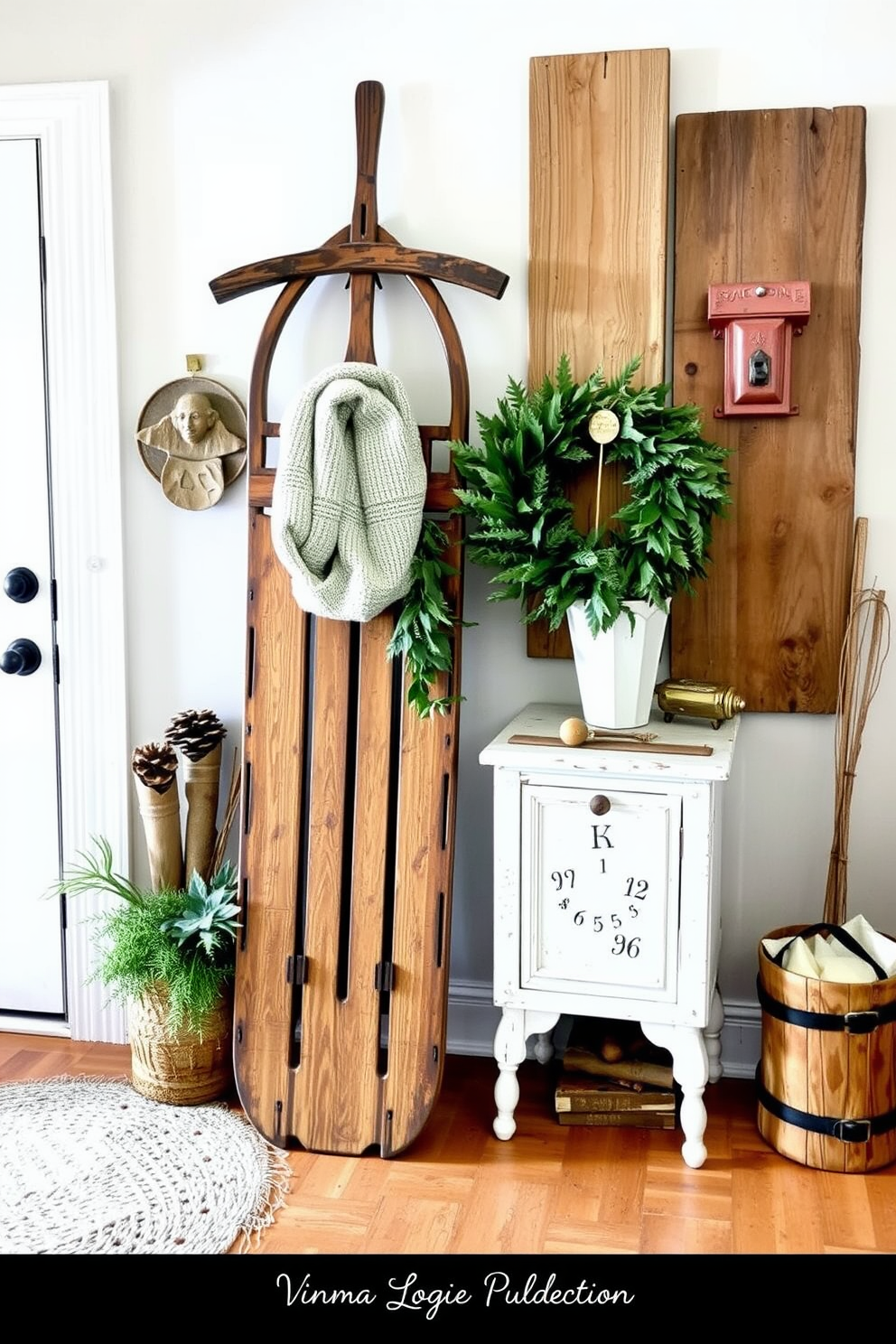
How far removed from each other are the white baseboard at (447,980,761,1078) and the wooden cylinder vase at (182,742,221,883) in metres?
0.65

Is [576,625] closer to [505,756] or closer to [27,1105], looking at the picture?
[505,756]

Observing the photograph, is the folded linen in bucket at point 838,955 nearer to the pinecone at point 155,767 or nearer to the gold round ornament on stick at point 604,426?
the gold round ornament on stick at point 604,426

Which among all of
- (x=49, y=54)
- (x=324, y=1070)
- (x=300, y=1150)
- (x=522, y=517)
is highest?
(x=49, y=54)

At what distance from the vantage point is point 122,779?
2.85m

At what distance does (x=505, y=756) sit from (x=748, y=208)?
123cm

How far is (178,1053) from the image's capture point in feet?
8.35

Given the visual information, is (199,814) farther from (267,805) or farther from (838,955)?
(838,955)

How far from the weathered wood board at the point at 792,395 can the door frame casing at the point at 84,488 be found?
4.20 ft

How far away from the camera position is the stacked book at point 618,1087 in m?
2.47

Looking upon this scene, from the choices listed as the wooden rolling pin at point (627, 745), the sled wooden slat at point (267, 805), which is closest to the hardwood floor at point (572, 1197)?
the sled wooden slat at point (267, 805)

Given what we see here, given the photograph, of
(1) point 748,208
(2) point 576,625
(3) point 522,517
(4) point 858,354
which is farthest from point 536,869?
(1) point 748,208

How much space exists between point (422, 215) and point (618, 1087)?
1887mm

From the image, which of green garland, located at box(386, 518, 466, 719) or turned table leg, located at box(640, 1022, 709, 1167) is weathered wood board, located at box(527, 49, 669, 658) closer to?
green garland, located at box(386, 518, 466, 719)

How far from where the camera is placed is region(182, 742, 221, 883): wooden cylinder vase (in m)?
2.71
